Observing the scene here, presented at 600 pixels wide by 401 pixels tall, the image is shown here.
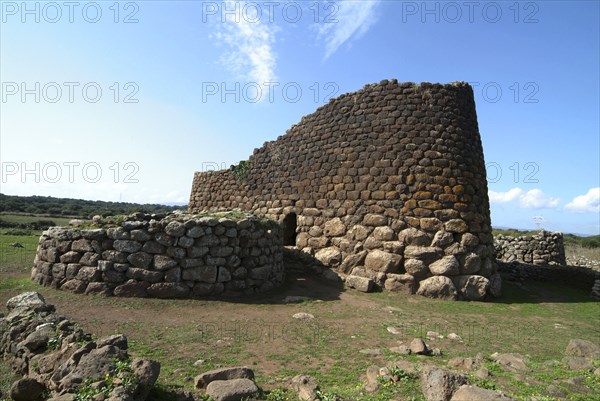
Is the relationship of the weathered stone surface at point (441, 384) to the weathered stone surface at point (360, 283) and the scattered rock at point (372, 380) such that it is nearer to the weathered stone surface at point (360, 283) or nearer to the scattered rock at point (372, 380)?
the scattered rock at point (372, 380)

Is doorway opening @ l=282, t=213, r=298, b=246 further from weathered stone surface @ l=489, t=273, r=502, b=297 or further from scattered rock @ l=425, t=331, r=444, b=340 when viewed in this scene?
scattered rock @ l=425, t=331, r=444, b=340

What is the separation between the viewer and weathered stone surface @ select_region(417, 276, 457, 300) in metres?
9.87

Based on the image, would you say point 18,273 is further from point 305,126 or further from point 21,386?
point 305,126

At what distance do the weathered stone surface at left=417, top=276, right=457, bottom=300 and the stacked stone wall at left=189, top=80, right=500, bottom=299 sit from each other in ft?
0.09

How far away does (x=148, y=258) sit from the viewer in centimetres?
836

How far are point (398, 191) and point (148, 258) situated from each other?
22.6ft

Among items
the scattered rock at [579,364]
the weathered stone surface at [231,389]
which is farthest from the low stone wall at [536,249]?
the weathered stone surface at [231,389]

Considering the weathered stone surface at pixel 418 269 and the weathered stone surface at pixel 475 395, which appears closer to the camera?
the weathered stone surface at pixel 475 395

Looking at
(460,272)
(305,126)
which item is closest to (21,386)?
(460,272)

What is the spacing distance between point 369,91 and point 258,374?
9.53m

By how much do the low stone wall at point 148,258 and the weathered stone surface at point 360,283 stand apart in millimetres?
3018

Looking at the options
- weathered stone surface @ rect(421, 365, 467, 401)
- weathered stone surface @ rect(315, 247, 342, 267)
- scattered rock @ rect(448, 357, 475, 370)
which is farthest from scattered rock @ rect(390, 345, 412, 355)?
weathered stone surface @ rect(315, 247, 342, 267)

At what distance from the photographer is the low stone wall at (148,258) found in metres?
8.18

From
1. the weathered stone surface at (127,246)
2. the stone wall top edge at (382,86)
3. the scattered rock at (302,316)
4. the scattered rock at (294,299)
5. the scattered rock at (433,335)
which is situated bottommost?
the scattered rock at (433,335)
